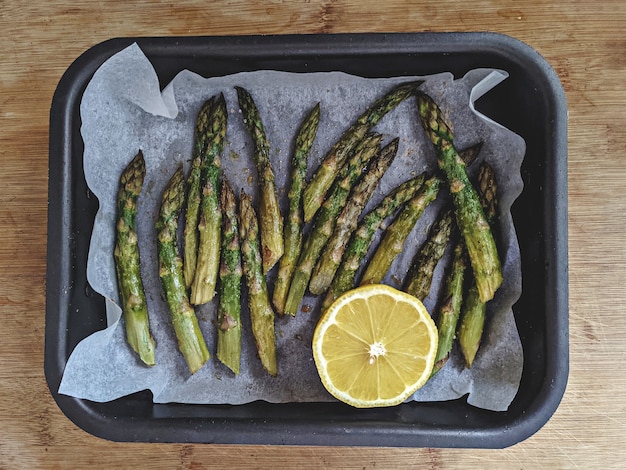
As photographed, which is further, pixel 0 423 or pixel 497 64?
pixel 0 423

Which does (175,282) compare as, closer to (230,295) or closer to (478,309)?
(230,295)

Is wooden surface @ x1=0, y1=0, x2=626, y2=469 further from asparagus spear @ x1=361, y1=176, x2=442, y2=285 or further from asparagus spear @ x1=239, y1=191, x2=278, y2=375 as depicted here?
asparagus spear @ x1=361, y1=176, x2=442, y2=285

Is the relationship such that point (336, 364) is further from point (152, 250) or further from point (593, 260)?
point (593, 260)

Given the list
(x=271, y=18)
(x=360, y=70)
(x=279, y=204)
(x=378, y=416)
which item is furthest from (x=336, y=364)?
(x=271, y=18)

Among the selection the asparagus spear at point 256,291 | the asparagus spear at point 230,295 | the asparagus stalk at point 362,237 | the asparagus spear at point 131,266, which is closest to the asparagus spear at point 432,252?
the asparagus stalk at point 362,237

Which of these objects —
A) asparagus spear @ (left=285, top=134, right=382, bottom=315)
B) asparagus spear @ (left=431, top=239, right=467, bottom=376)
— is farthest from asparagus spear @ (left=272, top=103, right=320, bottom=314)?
asparagus spear @ (left=431, top=239, right=467, bottom=376)

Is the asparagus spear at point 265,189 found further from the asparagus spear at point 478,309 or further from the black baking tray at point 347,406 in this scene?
the asparagus spear at point 478,309
